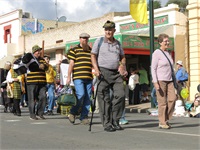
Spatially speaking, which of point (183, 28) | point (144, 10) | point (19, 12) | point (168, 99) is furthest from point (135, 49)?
point (19, 12)

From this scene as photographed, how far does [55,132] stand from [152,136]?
1.78 m

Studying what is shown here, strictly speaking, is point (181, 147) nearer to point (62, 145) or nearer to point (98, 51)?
point (62, 145)

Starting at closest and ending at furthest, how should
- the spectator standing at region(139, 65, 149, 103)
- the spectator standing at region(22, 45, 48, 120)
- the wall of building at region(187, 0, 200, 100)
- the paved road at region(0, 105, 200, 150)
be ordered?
1. the paved road at region(0, 105, 200, 150)
2. the spectator standing at region(22, 45, 48, 120)
3. the wall of building at region(187, 0, 200, 100)
4. the spectator standing at region(139, 65, 149, 103)

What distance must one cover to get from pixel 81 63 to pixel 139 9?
916cm

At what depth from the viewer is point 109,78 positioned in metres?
8.20

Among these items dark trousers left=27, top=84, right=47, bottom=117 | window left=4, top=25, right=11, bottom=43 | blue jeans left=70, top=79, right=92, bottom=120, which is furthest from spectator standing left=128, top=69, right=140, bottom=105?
window left=4, top=25, right=11, bottom=43

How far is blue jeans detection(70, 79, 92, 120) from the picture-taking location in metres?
9.22

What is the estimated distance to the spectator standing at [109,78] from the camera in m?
8.15

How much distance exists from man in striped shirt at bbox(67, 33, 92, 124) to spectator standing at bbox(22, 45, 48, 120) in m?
1.78

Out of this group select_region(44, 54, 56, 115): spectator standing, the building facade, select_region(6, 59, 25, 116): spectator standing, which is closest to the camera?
select_region(6, 59, 25, 116): spectator standing

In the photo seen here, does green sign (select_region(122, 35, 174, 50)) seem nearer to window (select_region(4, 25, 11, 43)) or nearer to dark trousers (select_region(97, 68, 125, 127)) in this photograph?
dark trousers (select_region(97, 68, 125, 127))

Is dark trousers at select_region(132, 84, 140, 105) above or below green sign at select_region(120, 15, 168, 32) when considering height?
below

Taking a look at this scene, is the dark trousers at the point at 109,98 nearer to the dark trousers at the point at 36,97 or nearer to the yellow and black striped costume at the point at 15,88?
the dark trousers at the point at 36,97

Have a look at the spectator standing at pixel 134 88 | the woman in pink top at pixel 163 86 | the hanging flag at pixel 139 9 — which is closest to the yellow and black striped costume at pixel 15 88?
the woman in pink top at pixel 163 86
